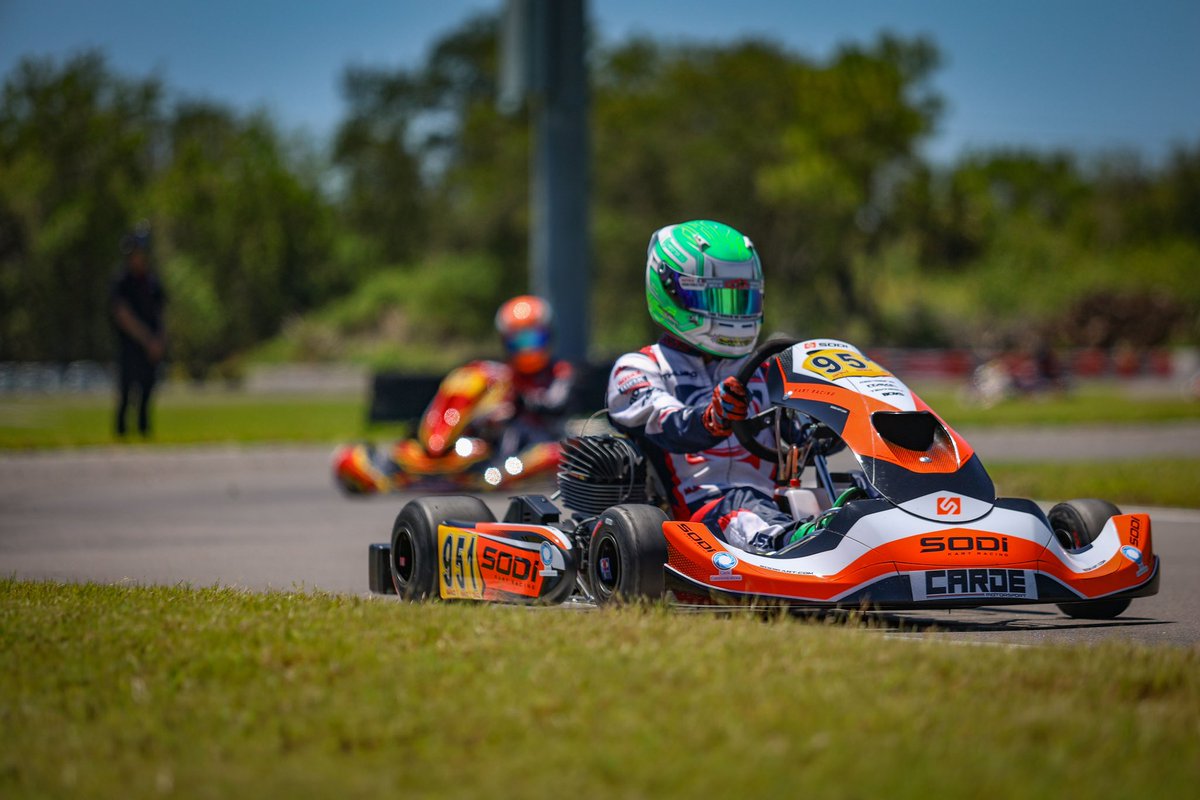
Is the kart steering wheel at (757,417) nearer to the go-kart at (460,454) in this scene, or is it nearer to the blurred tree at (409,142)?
Answer: the go-kart at (460,454)

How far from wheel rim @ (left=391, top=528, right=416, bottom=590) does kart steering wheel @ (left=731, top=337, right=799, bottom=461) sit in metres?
1.33

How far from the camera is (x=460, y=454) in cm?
1230

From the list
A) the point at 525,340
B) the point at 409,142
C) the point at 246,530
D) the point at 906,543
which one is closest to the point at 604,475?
the point at 906,543

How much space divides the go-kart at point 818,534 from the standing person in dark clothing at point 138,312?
1009 centimetres

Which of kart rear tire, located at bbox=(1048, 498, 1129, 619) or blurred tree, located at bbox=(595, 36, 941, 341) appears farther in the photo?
blurred tree, located at bbox=(595, 36, 941, 341)

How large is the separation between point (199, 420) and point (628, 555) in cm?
1871

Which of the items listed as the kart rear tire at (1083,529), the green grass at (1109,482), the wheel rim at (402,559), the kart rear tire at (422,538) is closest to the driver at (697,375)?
the kart rear tire at (422,538)

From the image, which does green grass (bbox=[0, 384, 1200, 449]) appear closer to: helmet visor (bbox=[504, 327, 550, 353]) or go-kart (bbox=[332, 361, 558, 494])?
go-kart (bbox=[332, 361, 558, 494])

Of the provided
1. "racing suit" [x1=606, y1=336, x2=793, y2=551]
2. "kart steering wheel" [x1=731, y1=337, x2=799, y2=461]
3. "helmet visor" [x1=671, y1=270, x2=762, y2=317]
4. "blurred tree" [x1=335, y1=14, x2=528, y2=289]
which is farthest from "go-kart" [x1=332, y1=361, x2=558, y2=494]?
"blurred tree" [x1=335, y1=14, x2=528, y2=289]

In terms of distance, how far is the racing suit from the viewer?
6027mm

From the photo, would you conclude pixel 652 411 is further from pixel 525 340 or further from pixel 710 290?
pixel 525 340

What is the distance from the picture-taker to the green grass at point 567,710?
323 cm

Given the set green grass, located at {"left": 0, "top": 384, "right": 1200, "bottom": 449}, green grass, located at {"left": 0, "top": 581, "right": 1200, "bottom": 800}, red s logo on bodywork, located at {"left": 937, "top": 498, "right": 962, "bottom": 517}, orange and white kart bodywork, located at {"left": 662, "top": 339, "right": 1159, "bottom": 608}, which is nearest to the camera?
green grass, located at {"left": 0, "top": 581, "right": 1200, "bottom": 800}

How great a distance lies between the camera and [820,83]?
6034 cm
